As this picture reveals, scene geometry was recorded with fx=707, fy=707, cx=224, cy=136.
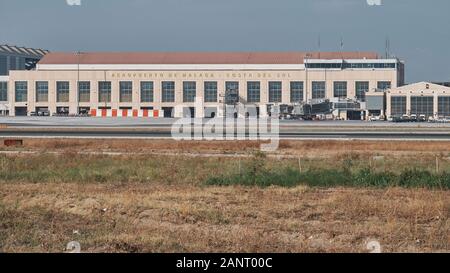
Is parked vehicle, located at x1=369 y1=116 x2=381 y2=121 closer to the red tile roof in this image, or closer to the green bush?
the red tile roof

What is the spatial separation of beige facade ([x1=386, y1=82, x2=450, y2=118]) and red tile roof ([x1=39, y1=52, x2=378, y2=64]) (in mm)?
22783

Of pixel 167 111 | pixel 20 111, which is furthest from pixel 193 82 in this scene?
pixel 20 111

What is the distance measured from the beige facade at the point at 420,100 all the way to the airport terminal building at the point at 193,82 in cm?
1022

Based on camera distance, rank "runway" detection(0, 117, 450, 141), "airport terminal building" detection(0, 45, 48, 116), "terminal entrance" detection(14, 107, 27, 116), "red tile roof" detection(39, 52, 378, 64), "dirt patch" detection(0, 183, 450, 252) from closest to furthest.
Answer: "dirt patch" detection(0, 183, 450, 252), "runway" detection(0, 117, 450, 141), "red tile roof" detection(39, 52, 378, 64), "terminal entrance" detection(14, 107, 27, 116), "airport terminal building" detection(0, 45, 48, 116)

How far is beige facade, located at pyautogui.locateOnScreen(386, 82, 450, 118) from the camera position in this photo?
469ft

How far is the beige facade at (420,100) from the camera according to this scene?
143 m

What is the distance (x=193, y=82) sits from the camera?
523ft

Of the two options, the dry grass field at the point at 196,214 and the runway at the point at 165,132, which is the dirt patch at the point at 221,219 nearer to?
the dry grass field at the point at 196,214

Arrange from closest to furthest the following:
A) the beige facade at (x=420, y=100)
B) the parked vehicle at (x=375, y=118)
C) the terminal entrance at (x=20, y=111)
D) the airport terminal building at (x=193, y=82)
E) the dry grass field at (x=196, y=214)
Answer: the dry grass field at (x=196, y=214) → the parked vehicle at (x=375, y=118) → the beige facade at (x=420, y=100) → the airport terminal building at (x=193, y=82) → the terminal entrance at (x=20, y=111)

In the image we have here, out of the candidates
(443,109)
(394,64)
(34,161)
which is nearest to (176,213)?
(34,161)

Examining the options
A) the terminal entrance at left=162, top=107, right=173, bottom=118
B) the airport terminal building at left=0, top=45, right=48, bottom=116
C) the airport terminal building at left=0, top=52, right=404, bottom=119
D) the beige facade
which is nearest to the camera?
the beige facade

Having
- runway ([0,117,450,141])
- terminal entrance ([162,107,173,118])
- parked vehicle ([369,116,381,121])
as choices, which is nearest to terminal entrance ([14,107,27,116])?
terminal entrance ([162,107,173,118])

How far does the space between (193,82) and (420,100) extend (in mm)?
49651

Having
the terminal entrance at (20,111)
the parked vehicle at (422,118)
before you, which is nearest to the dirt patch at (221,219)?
the parked vehicle at (422,118)
